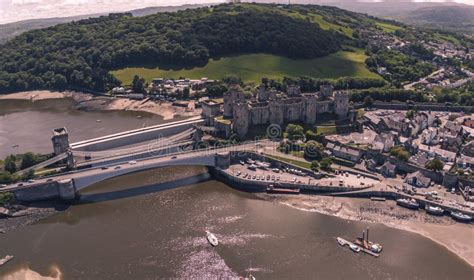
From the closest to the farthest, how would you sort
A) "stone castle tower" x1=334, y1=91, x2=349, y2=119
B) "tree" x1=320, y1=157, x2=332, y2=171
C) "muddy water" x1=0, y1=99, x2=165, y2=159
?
"tree" x1=320, y1=157, x2=332, y2=171 < "stone castle tower" x1=334, y1=91, x2=349, y2=119 < "muddy water" x1=0, y1=99, x2=165, y2=159

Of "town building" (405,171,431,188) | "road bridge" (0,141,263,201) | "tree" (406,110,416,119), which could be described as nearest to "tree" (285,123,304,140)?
"road bridge" (0,141,263,201)

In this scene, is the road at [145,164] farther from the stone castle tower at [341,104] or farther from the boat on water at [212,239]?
the stone castle tower at [341,104]

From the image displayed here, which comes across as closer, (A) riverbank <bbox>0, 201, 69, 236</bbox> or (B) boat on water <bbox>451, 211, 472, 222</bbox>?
(B) boat on water <bbox>451, 211, 472, 222</bbox>

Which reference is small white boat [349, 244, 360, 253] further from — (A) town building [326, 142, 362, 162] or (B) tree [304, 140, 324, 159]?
(B) tree [304, 140, 324, 159]

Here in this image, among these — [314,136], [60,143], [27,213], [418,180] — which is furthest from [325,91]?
[27,213]

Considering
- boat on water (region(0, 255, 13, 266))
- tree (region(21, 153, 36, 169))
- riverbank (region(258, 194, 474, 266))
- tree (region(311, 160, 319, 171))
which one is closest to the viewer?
boat on water (region(0, 255, 13, 266))

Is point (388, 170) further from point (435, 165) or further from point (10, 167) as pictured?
point (10, 167)

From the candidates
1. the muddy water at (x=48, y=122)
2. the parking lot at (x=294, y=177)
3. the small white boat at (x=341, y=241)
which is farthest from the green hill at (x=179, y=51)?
the small white boat at (x=341, y=241)
